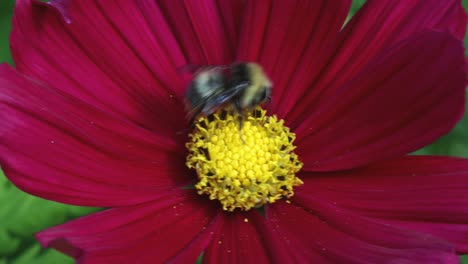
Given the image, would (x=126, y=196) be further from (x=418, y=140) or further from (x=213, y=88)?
(x=418, y=140)

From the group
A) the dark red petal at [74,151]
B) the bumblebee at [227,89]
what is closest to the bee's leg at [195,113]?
the bumblebee at [227,89]

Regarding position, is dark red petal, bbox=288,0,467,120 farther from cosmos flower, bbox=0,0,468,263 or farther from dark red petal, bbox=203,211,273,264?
dark red petal, bbox=203,211,273,264

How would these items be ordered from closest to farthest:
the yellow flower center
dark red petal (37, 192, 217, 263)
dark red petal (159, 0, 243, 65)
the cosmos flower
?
1. dark red petal (37, 192, 217, 263)
2. the cosmos flower
3. the yellow flower center
4. dark red petal (159, 0, 243, 65)

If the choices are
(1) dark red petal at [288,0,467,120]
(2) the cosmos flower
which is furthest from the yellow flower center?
(1) dark red petal at [288,0,467,120]

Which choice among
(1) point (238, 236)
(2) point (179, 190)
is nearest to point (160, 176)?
(2) point (179, 190)

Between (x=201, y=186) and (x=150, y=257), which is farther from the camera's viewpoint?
(x=201, y=186)

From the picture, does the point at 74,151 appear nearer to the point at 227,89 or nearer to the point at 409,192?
the point at 227,89

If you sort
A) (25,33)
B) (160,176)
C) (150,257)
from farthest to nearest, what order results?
(160,176) → (25,33) → (150,257)
